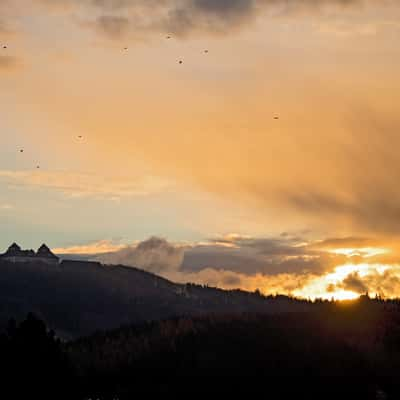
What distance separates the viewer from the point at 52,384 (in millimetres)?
157625

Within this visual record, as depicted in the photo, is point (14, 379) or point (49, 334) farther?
point (49, 334)

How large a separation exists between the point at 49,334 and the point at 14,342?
7.75m

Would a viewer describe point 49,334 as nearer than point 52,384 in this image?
No

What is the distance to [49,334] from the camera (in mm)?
170625

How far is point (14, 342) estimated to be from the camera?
544 ft

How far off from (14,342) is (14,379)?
1020 cm

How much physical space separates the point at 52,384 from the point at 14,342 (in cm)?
1380

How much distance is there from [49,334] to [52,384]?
15.2 metres
